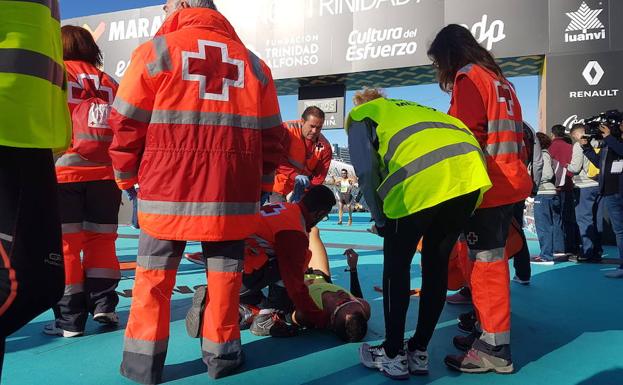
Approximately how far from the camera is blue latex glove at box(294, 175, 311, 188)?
499cm

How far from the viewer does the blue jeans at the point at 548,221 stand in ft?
19.5

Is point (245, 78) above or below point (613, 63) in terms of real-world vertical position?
below

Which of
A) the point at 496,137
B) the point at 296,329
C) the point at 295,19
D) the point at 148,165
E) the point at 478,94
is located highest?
the point at 295,19

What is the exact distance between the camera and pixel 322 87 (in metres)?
10.7

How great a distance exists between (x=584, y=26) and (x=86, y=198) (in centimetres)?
894

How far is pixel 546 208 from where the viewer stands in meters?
6.01

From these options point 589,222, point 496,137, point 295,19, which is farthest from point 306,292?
point 295,19

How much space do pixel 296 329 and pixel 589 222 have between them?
5.20 meters

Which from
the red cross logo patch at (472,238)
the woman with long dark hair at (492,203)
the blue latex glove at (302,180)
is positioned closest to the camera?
the woman with long dark hair at (492,203)

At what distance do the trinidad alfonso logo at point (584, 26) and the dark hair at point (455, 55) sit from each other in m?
7.19

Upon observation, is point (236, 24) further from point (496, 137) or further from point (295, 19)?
point (496, 137)

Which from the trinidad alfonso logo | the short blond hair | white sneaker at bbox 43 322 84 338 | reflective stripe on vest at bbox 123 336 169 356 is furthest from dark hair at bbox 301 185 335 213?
the trinidad alfonso logo

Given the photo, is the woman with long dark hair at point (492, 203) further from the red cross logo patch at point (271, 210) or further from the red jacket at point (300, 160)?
the red jacket at point (300, 160)

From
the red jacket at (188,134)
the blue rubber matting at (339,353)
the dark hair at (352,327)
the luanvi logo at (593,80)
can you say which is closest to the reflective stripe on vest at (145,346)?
the blue rubber matting at (339,353)
